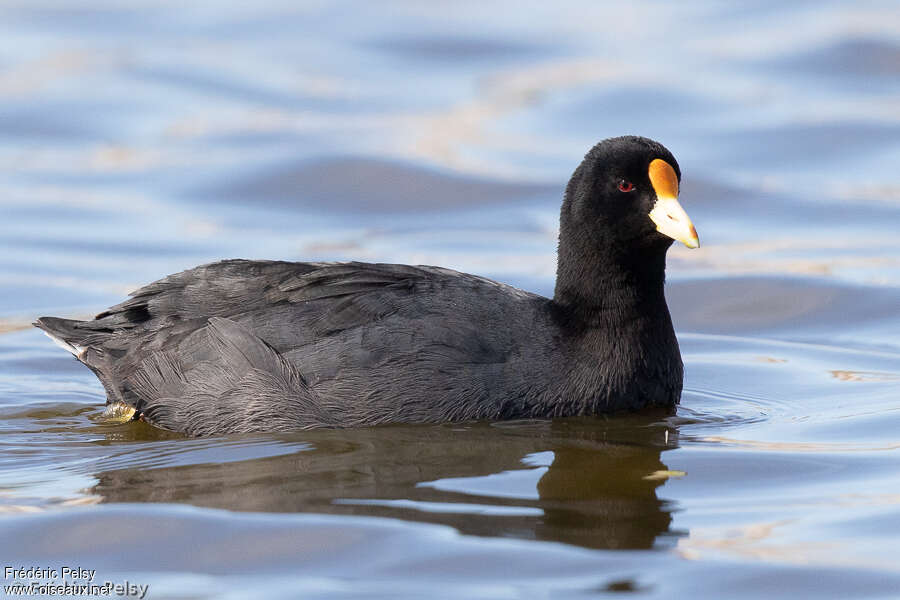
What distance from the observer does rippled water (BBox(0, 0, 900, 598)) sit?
545 cm

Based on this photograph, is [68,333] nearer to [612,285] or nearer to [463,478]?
[463,478]

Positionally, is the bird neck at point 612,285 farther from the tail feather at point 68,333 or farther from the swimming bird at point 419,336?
the tail feather at point 68,333

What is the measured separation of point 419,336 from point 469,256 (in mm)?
4205

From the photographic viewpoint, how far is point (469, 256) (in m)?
11.0

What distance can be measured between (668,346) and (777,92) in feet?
25.1

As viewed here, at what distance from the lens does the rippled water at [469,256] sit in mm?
5449

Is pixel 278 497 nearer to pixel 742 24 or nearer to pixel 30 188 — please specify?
pixel 30 188

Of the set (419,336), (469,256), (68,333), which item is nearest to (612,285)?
(419,336)

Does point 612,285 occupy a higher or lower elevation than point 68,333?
higher

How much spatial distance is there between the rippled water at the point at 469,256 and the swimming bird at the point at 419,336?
16cm

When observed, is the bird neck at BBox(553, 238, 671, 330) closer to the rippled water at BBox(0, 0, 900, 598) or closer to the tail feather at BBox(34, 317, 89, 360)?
the rippled water at BBox(0, 0, 900, 598)

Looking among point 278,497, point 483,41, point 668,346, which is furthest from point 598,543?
point 483,41

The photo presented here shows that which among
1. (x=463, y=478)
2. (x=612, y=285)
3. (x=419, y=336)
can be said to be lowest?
(x=463, y=478)

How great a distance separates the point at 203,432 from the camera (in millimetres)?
7035
